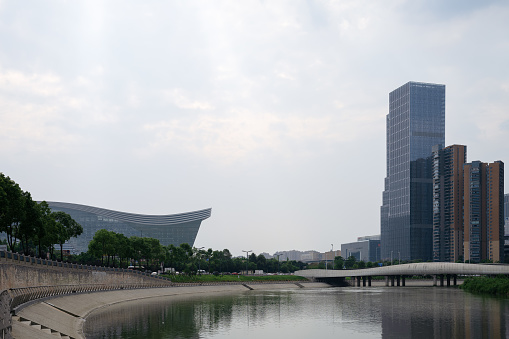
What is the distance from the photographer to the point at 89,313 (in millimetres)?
63906

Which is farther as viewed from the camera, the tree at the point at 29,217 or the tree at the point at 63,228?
the tree at the point at 63,228

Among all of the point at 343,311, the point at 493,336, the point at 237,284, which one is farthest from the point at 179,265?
the point at 493,336

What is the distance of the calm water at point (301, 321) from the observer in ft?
160

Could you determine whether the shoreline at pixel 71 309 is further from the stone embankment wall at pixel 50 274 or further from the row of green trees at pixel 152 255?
the row of green trees at pixel 152 255

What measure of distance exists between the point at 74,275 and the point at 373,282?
12413 centimetres

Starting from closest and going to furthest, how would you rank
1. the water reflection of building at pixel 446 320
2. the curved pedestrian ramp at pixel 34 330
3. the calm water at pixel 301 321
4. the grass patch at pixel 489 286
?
the curved pedestrian ramp at pixel 34 330 → the water reflection of building at pixel 446 320 → the calm water at pixel 301 321 → the grass patch at pixel 489 286

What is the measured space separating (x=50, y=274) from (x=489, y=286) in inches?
3227

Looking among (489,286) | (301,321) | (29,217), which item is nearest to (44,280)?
(29,217)

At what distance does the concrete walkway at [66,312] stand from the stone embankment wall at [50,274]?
2726mm

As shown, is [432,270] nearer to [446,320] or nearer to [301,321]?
[446,320]

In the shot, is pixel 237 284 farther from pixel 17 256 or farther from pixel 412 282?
pixel 17 256

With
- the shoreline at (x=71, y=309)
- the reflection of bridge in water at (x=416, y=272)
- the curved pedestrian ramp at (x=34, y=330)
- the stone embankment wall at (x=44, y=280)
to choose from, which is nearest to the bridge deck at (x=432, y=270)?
the reflection of bridge in water at (x=416, y=272)

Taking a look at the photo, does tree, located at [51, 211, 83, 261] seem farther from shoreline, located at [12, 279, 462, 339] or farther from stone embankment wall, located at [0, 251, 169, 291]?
shoreline, located at [12, 279, 462, 339]

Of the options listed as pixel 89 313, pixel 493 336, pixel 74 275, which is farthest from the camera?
pixel 74 275
